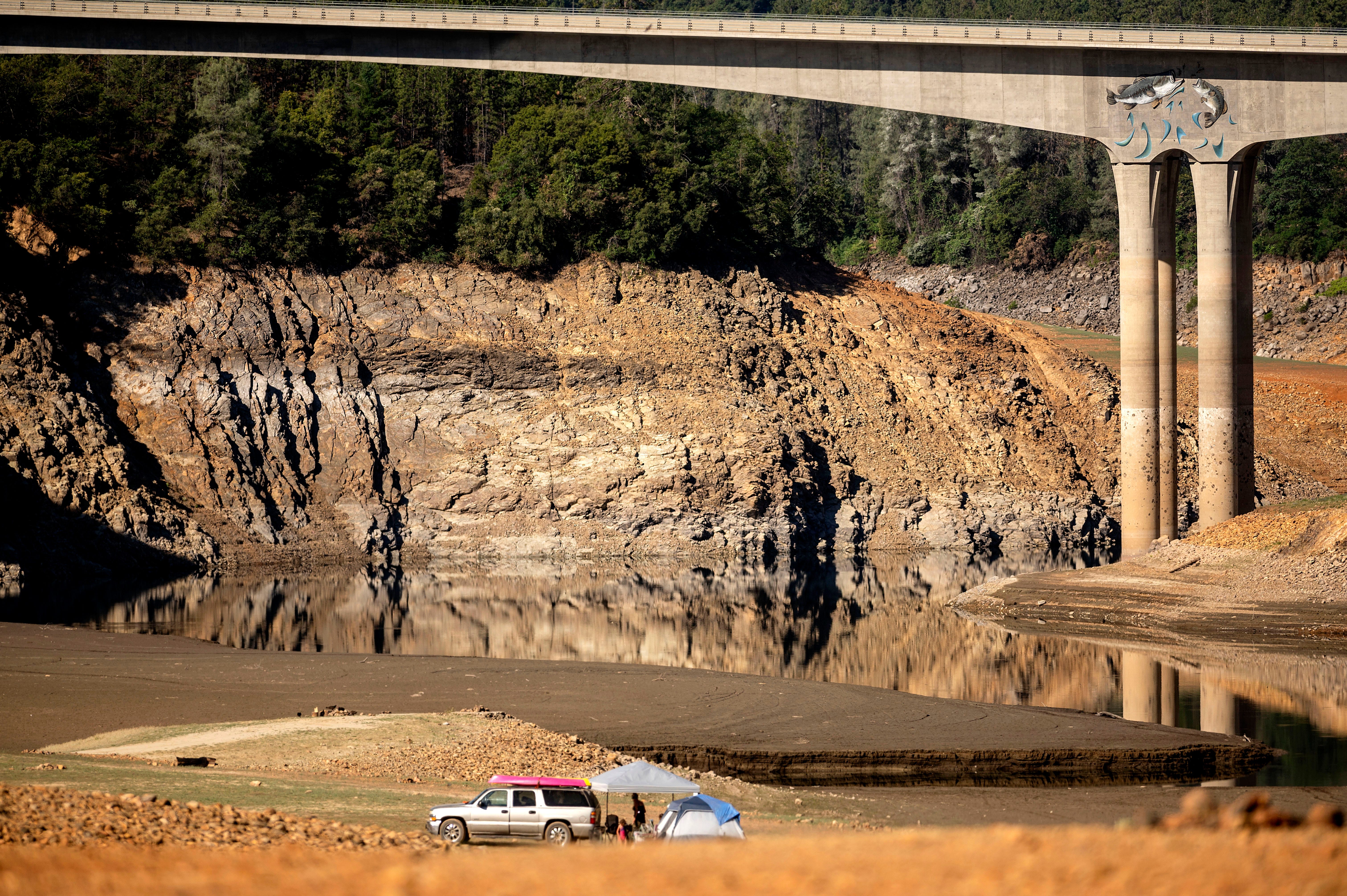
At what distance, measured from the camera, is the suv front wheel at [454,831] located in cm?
1881

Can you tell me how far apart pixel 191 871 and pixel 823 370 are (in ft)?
242

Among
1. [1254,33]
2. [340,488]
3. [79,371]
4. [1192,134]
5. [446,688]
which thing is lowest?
[446,688]

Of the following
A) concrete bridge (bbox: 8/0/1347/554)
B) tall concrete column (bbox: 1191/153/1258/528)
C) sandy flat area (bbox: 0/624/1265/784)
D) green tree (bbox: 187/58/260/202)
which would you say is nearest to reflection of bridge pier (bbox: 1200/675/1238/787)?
sandy flat area (bbox: 0/624/1265/784)

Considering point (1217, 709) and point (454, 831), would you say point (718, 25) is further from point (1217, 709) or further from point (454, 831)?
point (454, 831)

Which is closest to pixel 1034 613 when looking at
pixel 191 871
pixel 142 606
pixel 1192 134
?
pixel 1192 134

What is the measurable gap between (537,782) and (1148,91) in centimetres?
4925

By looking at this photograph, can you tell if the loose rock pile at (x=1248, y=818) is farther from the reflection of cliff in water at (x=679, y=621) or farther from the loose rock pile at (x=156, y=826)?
the reflection of cliff in water at (x=679, y=621)

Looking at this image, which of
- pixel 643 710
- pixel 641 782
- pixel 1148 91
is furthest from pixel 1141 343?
pixel 641 782

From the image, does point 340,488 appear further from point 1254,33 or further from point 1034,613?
point 1254,33

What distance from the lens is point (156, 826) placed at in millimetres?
15602

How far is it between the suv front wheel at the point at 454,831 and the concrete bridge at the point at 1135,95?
44.8 m

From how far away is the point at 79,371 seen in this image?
236ft

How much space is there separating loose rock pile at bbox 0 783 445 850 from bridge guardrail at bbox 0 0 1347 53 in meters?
50.9

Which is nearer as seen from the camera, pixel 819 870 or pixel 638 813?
pixel 819 870
